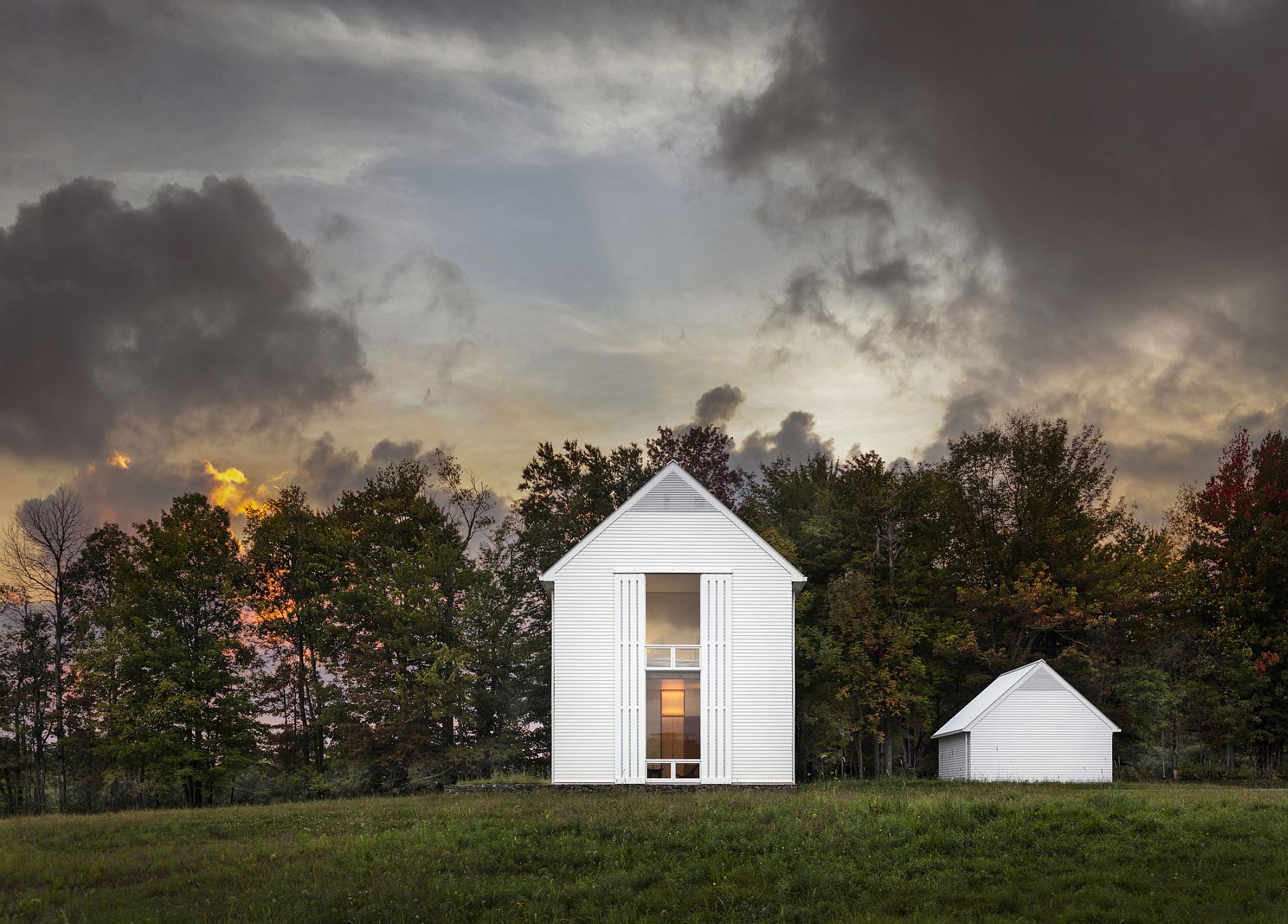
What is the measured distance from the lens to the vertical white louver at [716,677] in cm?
3131

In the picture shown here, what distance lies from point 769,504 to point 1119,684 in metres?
17.7

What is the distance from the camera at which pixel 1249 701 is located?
4288 cm

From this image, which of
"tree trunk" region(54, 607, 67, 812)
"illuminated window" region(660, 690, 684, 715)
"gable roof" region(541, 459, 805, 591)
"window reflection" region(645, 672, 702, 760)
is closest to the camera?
"gable roof" region(541, 459, 805, 591)

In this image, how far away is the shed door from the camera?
31.2 m

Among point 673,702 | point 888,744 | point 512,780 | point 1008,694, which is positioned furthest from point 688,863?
point 888,744

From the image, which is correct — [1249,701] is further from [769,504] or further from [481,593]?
[481,593]

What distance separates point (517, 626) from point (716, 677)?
16406 mm

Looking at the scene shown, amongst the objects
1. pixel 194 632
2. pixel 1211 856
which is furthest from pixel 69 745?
pixel 1211 856

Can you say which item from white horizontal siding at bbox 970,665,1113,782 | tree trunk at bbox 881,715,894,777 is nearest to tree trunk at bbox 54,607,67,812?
tree trunk at bbox 881,715,894,777

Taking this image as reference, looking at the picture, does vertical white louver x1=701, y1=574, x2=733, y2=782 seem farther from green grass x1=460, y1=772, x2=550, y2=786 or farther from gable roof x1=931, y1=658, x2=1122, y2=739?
gable roof x1=931, y1=658, x2=1122, y2=739

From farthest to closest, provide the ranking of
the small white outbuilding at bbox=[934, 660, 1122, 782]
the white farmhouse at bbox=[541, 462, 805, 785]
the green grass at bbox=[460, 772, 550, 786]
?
the small white outbuilding at bbox=[934, 660, 1122, 782] → the green grass at bbox=[460, 772, 550, 786] → the white farmhouse at bbox=[541, 462, 805, 785]

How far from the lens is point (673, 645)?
32469 mm

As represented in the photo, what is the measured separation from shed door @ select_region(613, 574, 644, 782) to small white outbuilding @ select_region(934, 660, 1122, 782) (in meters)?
12.6

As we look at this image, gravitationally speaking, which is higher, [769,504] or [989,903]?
[769,504]
